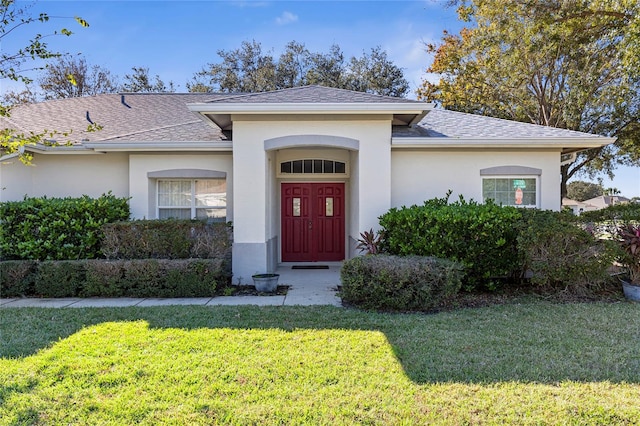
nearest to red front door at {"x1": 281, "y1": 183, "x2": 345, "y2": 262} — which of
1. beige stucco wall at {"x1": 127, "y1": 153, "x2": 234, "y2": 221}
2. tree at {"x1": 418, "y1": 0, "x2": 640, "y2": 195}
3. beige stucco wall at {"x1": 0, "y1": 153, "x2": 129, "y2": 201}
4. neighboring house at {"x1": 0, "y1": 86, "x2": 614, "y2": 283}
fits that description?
neighboring house at {"x1": 0, "y1": 86, "x2": 614, "y2": 283}

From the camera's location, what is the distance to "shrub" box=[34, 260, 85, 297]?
24.3 ft

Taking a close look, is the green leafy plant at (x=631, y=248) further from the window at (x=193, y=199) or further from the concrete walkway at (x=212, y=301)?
the window at (x=193, y=199)

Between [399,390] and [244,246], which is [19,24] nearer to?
[244,246]

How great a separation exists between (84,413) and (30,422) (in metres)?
0.40

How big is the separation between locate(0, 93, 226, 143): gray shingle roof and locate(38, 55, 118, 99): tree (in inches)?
465

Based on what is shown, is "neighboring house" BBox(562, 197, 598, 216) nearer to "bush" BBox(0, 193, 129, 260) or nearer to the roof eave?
the roof eave

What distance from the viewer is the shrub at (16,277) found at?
24.3 feet

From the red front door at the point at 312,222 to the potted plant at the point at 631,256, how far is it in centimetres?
693

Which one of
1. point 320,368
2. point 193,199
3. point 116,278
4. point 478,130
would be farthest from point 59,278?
point 478,130

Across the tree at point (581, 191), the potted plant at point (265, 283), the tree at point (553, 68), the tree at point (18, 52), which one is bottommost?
the potted plant at point (265, 283)

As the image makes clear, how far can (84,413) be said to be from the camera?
127 inches

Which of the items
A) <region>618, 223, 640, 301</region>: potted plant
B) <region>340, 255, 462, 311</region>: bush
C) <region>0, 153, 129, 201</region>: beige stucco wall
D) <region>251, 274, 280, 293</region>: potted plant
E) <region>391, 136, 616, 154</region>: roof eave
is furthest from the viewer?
<region>0, 153, 129, 201</region>: beige stucco wall

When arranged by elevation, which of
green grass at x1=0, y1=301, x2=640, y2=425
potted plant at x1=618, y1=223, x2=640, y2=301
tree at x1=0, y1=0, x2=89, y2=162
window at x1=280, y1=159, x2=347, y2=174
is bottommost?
green grass at x1=0, y1=301, x2=640, y2=425

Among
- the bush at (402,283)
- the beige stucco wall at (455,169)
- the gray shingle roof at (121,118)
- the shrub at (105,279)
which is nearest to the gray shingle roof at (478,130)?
the beige stucco wall at (455,169)
